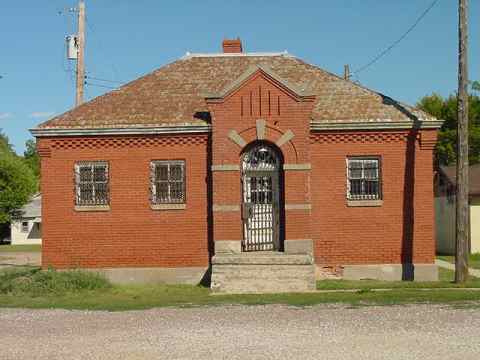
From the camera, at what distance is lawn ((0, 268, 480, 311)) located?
15242 millimetres

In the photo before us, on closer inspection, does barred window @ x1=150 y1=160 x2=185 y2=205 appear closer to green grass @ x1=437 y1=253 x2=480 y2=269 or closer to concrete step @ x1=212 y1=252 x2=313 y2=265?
concrete step @ x1=212 y1=252 x2=313 y2=265

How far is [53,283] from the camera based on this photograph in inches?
707

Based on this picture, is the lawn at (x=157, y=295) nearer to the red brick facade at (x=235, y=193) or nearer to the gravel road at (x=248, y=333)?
the gravel road at (x=248, y=333)

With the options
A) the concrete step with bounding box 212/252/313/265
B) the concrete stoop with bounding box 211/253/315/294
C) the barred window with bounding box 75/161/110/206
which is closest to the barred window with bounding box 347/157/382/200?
the concrete step with bounding box 212/252/313/265

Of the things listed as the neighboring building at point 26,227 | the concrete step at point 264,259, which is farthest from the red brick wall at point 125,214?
the neighboring building at point 26,227

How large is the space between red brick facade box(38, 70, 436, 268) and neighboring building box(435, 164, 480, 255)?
→ 14.1 meters

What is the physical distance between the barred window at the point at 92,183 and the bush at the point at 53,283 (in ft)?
7.74

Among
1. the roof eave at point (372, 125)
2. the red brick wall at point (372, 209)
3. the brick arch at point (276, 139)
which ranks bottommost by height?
the red brick wall at point (372, 209)

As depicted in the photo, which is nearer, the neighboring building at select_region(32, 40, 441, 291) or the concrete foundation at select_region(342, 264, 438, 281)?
the neighboring building at select_region(32, 40, 441, 291)

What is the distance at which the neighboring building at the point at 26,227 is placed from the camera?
64188mm

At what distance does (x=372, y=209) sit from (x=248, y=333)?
9.91m

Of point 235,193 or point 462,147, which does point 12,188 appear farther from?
point 462,147

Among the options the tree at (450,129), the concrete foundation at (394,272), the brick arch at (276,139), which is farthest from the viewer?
the tree at (450,129)

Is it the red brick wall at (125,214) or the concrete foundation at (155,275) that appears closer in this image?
the concrete foundation at (155,275)
